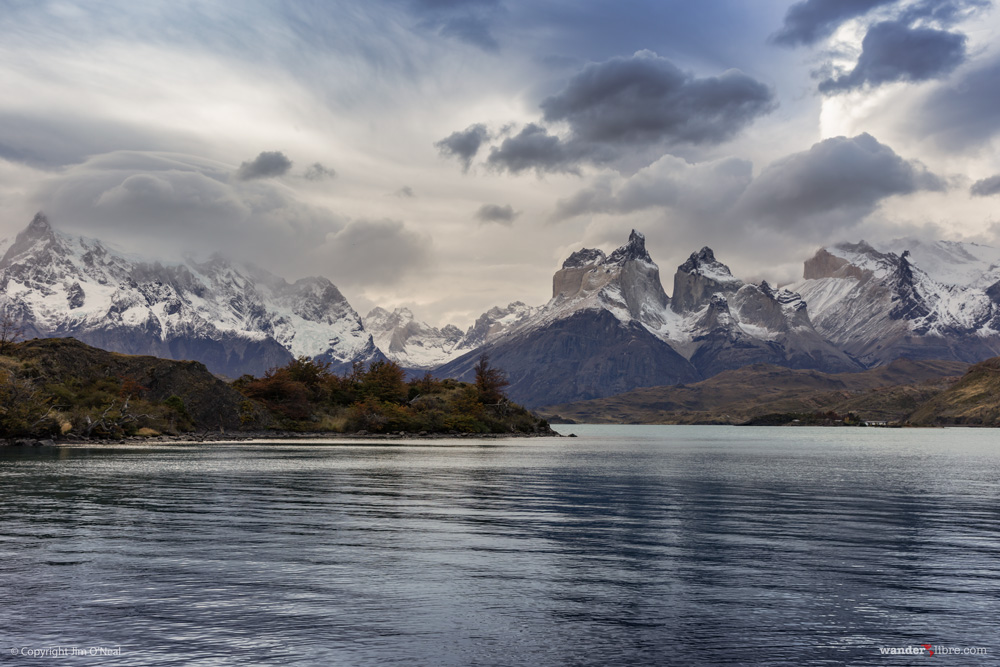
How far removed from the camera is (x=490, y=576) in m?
31.8

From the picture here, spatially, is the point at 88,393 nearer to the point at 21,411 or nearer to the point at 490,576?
the point at 21,411

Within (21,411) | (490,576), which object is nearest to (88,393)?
(21,411)

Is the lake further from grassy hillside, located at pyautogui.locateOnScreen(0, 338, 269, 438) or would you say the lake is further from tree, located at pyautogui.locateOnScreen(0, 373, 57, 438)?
grassy hillside, located at pyautogui.locateOnScreen(0, 338, 269, 438)

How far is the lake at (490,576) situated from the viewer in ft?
74.3

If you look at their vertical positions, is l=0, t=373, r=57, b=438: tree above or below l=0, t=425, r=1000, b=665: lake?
above

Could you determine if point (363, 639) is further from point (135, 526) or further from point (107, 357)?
point (107, 357)

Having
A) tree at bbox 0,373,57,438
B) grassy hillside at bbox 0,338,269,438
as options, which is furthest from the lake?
grassy hillside at bbox 0,338,269,438

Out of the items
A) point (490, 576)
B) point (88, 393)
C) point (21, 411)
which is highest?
point (88, 393)

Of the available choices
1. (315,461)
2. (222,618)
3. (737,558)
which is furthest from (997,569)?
(315,461)

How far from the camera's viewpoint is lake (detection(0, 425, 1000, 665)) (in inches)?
892

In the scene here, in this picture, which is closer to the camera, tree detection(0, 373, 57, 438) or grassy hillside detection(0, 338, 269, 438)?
tree detection(0, 373, 57, 438)

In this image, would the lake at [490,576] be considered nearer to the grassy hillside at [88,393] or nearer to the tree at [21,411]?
the tree at [21,411]

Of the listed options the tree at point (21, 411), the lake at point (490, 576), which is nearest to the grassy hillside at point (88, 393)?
the tree at point (21, 411)

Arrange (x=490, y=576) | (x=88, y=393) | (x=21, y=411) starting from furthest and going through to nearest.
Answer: (x=88, y=393), (x=21, y=411), (x=490, y=576)
